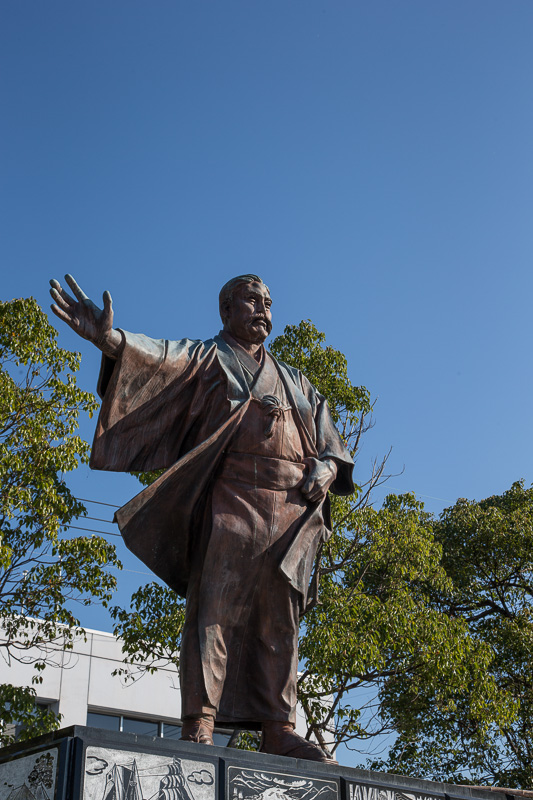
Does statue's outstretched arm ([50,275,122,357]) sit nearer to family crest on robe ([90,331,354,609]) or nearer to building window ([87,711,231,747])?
family crest on robe ([90,331,354,609])

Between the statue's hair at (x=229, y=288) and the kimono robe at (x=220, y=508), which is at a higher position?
the statue's hair at (x=229, y=288)

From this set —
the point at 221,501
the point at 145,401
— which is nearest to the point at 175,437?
the point at 145,401

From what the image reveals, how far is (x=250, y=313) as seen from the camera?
4.70 metres

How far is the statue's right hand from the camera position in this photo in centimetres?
397

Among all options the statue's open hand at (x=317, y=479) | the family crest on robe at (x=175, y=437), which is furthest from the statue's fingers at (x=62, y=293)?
the statue's open hand at (x=317, y=479)

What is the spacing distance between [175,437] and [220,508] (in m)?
0.45

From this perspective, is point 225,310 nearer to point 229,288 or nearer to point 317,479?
point 229,288

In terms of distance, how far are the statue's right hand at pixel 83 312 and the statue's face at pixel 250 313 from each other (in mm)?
850

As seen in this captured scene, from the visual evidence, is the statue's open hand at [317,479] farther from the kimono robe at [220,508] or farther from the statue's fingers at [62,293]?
the statue's fingers at [62,293]

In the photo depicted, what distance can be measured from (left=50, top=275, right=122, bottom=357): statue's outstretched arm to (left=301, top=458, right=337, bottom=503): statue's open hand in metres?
1.14

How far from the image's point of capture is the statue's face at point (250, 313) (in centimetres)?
470

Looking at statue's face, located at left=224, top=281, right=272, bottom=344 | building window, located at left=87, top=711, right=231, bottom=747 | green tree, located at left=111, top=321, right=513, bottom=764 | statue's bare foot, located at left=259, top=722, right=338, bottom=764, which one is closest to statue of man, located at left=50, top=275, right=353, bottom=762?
statue's bare foot, located at left=259, top=722, right=338, bottom=764

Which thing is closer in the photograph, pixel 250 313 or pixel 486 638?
pixel 250 313

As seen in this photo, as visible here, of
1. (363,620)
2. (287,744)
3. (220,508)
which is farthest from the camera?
(363,620)
